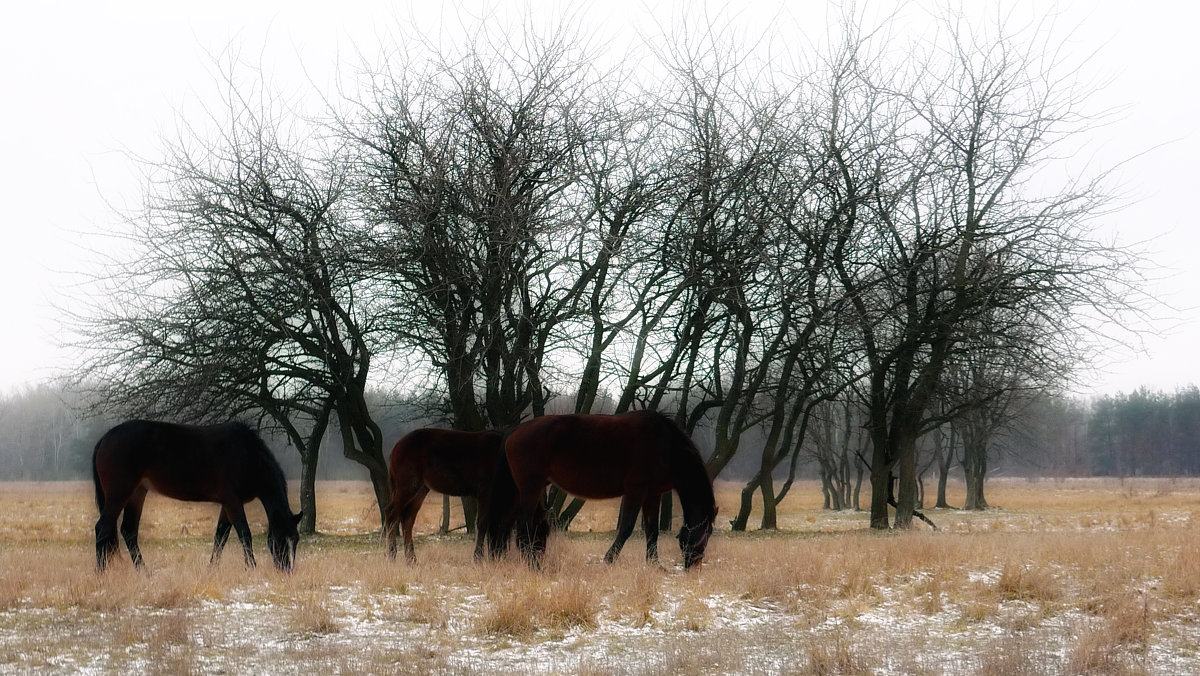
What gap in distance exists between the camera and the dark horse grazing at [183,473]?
1091 cm

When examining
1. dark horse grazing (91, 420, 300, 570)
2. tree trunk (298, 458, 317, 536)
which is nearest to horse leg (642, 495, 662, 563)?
dark horse grazing (91, 420, 300, 570)

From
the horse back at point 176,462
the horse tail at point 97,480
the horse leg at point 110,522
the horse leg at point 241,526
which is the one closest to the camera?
the horse leg at point 241,526

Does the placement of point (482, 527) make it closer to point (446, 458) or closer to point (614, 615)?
point (446, 458)

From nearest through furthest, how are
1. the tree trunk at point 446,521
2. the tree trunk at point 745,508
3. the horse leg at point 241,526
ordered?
the horse leg at point 241,526, the tree trunk at point 446,521, the tree trunk at point 745,508

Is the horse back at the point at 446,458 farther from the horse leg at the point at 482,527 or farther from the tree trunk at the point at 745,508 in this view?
the tree trunk at the point at 745,508

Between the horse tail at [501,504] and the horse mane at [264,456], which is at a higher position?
the horse mane at [264,456]

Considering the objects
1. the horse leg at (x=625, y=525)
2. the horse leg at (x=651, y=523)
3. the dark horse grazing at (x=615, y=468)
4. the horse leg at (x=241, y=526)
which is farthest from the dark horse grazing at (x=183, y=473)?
the horse leg at (x=651, y=523)

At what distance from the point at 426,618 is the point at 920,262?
48.8 ft

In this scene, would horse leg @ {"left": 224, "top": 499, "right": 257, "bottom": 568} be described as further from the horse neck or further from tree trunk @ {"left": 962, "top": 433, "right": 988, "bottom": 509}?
tree trunk @ {"left": 962, "top": 433, "right": 988, "bottom": 509}

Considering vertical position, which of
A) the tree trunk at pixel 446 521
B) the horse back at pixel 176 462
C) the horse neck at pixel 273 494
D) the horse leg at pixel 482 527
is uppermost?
the horse back at pixel 176 462

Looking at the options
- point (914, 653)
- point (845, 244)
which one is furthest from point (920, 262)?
point (914, 653)

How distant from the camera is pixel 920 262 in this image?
65.0ft

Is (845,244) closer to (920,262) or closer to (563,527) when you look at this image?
(920,262)

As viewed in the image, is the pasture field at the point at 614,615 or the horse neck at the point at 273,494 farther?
the horse neck at the point at 273,494
